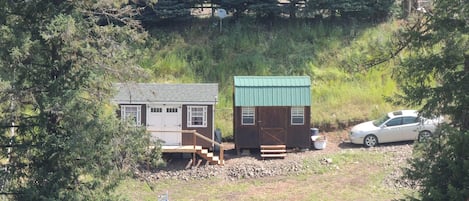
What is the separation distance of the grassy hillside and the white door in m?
2.85

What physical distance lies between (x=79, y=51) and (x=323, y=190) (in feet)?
36.7

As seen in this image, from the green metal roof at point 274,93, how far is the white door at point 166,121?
2.19 metres

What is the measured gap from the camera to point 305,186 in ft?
71.6

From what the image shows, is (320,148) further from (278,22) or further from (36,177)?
(36,177)

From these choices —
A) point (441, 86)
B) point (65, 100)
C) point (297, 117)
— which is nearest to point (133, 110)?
point (297, 117)

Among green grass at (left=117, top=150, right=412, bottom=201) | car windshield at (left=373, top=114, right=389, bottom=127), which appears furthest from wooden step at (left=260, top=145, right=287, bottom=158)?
car windshield at (left=373, top=114, right=389, bottom=127)

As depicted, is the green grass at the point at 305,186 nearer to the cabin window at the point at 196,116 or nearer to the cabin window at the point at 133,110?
the cabin window at the point at 196,116

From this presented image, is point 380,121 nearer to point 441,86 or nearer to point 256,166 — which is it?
point 256,166

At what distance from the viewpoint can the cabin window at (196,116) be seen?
24.9 metres

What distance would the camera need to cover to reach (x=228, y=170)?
76.8ft

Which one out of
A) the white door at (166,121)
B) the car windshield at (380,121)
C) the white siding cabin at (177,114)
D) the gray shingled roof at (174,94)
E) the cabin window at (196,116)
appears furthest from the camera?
the car windshield at (380,121)

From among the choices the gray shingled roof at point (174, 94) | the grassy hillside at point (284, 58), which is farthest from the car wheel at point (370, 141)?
the gray shingled roof at point (174, 94)

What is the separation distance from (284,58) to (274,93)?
611cm

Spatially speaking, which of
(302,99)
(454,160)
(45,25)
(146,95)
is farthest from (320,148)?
(45,25)
